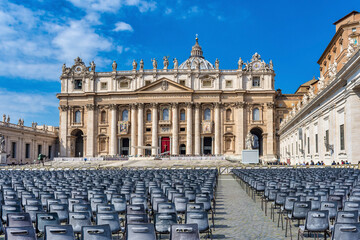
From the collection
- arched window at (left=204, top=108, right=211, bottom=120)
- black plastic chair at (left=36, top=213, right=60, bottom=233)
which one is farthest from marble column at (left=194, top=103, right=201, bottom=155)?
black plastic chair at (left=36, top=213, right=60, bottom=233)

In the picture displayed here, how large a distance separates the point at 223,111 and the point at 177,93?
11.2m

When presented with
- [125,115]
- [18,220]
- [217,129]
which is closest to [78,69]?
[125,115]

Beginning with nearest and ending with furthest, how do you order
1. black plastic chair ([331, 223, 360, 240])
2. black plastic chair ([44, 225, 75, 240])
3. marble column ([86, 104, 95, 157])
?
1. black plastic chair ([44, 225, 75, 240])
2. black plastic chair ([331, 223, 360, 240])
3. marble column ([86, 104, 95, 157])

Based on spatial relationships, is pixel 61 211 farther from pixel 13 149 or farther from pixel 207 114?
pixel 207 114

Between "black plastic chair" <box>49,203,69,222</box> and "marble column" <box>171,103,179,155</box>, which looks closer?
"black plastic chair" <box>49,203,69,222</box>

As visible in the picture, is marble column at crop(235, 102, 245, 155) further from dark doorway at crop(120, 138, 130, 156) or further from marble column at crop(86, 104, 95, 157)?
marble column at crop(86, 104, 95, 157)

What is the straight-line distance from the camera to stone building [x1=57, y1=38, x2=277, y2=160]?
8406 cm

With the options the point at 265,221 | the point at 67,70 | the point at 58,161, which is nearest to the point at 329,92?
the point at 265,221

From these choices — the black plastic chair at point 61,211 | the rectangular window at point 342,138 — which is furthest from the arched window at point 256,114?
the black plastic chair at point 61,211

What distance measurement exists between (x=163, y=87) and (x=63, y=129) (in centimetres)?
2572

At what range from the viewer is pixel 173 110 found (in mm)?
84562

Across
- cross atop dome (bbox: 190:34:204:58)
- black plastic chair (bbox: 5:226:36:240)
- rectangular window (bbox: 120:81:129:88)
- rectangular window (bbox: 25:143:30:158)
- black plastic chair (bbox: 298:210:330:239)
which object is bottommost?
black plastic chair (bbox: 298:210:330:239)

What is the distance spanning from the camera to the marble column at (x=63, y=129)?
87.2 metres

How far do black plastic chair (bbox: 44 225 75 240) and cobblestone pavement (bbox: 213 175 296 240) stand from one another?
16.5 ft
